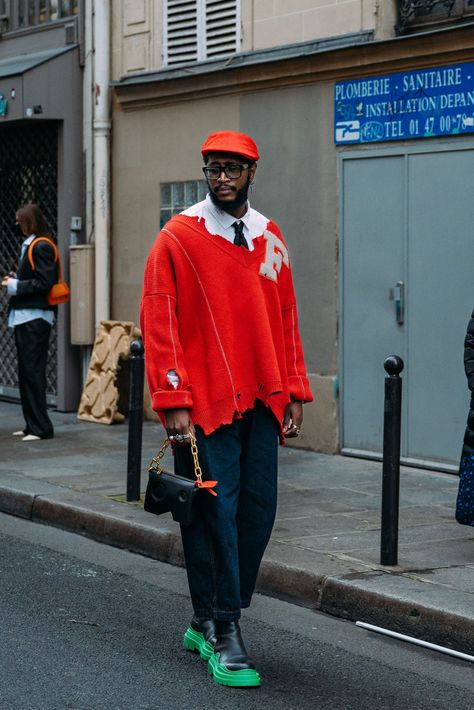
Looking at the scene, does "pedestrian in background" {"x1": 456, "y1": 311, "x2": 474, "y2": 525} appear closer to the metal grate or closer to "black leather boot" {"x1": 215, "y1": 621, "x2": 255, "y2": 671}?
"black leather boot" {"x1": 215, "y1": 621, "x2": 255, "y2": 671}

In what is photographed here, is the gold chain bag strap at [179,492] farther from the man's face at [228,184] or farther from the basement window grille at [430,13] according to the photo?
the basement window grille at [430,13]

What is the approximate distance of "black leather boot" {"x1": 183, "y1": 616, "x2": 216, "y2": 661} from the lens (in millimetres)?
5184

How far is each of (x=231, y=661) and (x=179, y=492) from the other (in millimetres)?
665

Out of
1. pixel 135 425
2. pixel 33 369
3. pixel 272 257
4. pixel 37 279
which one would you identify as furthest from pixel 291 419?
pixel 33 369

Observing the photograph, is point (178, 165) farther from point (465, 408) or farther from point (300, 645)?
point (300, 645)

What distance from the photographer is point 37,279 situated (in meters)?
10.9

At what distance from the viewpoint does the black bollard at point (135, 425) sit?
26.7 ft

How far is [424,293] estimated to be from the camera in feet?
31.5

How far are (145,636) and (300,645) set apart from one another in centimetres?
66

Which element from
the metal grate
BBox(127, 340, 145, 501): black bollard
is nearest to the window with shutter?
the metal grate

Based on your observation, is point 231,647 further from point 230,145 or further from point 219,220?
point 230,145

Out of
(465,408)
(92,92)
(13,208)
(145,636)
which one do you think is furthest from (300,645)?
(13,208)

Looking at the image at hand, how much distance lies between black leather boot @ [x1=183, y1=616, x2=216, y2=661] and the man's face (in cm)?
162

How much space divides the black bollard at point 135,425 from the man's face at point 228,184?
3.14 meters
